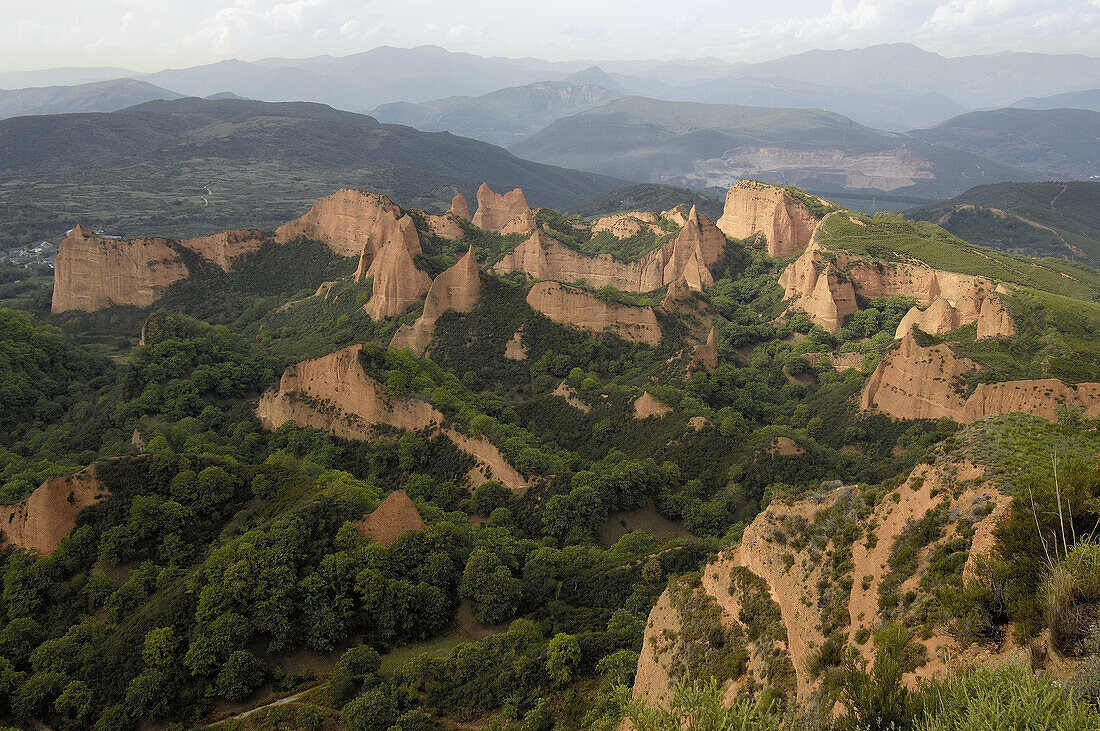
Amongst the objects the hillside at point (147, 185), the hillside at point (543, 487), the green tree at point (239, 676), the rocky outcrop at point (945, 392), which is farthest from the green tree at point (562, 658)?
the hillside at point (147, 185)

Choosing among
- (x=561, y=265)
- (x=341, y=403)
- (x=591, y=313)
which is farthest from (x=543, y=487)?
(x=561, y=265)

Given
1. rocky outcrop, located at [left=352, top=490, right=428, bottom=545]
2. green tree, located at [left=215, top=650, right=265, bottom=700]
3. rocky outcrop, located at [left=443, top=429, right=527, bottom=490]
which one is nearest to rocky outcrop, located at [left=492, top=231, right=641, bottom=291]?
rocky outcrop, located at [left=443, top=429, right=527, bottom=490]

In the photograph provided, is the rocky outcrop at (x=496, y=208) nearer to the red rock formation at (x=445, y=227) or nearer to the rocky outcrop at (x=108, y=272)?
the red rock formation at (x=445, y=227)

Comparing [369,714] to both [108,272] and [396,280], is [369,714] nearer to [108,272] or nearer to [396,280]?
[396,280]

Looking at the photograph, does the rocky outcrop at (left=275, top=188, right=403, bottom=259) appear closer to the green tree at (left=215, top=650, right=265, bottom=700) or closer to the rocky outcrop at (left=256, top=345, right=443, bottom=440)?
the rocky outcrop at (left=256, top=345, right=443, bottom=440)

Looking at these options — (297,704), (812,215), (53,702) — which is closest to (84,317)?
(53,702)

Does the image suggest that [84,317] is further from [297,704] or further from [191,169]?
[191,169]
